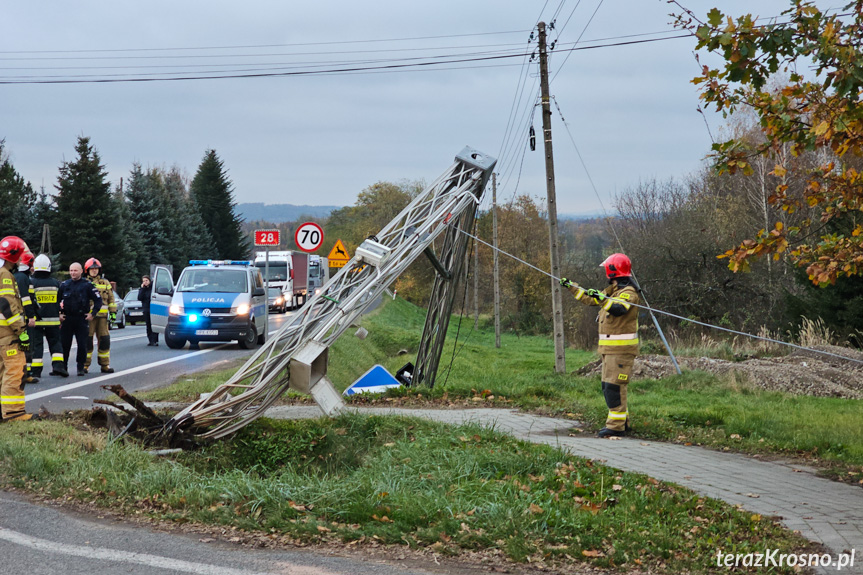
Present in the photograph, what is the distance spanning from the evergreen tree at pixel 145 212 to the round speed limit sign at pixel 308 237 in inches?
1584

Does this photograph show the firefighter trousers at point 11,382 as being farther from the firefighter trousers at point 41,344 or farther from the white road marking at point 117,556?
the firefighter trousers at point 41,344

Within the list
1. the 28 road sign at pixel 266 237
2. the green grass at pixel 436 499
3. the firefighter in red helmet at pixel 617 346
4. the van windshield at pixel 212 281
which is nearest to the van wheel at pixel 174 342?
the van windshield at pixel 212 281

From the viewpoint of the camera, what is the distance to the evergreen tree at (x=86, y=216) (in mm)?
47581

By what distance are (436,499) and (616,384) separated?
3.86 meters

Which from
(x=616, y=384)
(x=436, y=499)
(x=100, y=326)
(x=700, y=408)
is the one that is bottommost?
(x=700, y=408)

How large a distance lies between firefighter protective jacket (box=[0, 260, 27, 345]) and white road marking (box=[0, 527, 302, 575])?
13.5 ft

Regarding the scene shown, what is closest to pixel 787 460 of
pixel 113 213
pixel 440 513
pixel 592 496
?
pixel 592 496

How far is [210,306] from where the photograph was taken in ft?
69.0

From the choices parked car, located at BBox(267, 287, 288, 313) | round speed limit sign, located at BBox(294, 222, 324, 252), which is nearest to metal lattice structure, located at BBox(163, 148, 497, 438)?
round speed limit sign, located at BBox(294, 222, 324, 252)

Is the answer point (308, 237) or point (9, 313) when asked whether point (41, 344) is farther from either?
point (308, 237)

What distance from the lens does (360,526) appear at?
17.5ft

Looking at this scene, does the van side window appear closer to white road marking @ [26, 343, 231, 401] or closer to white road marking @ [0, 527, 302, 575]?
white road marking @ [26, 343, 231, 401]

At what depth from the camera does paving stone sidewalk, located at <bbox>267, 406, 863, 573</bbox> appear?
18.2 feet

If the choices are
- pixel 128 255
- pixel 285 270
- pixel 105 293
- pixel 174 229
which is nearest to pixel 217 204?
pixel 174 229
